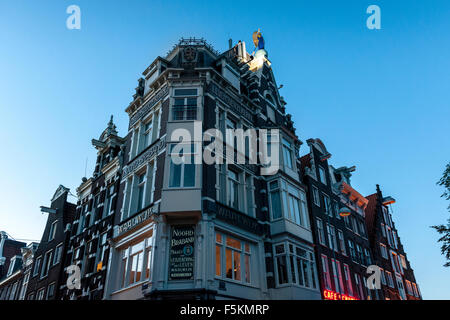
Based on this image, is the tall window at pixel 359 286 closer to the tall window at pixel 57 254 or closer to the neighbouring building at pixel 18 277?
the tall window at pixel 57 254

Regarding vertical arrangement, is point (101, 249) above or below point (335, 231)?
below

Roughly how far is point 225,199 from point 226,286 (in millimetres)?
4969

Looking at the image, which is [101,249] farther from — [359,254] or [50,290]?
[359,254]

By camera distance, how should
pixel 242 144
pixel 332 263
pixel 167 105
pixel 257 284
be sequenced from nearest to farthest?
pixel 257 284 → pixel 167 105 → pixel 242 144 → pixel 332 263

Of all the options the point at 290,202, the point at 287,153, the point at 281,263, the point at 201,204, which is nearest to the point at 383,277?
the point at 290,202

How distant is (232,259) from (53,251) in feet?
68.1

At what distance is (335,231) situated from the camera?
31.2 metres

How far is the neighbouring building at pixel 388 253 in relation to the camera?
3706cm

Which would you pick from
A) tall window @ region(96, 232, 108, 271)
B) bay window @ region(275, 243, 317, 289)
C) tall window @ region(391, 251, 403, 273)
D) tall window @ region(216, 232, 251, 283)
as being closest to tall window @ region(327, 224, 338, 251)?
bay window @ region(275, 243, 317, 289)

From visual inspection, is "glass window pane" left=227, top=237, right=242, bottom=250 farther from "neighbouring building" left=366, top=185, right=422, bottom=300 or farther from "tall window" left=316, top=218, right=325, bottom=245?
"neighbouring building" left=366, top=185, right=422, bottom=300

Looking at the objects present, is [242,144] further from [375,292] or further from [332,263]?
[375,292]

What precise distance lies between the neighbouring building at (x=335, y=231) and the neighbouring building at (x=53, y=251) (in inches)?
819
